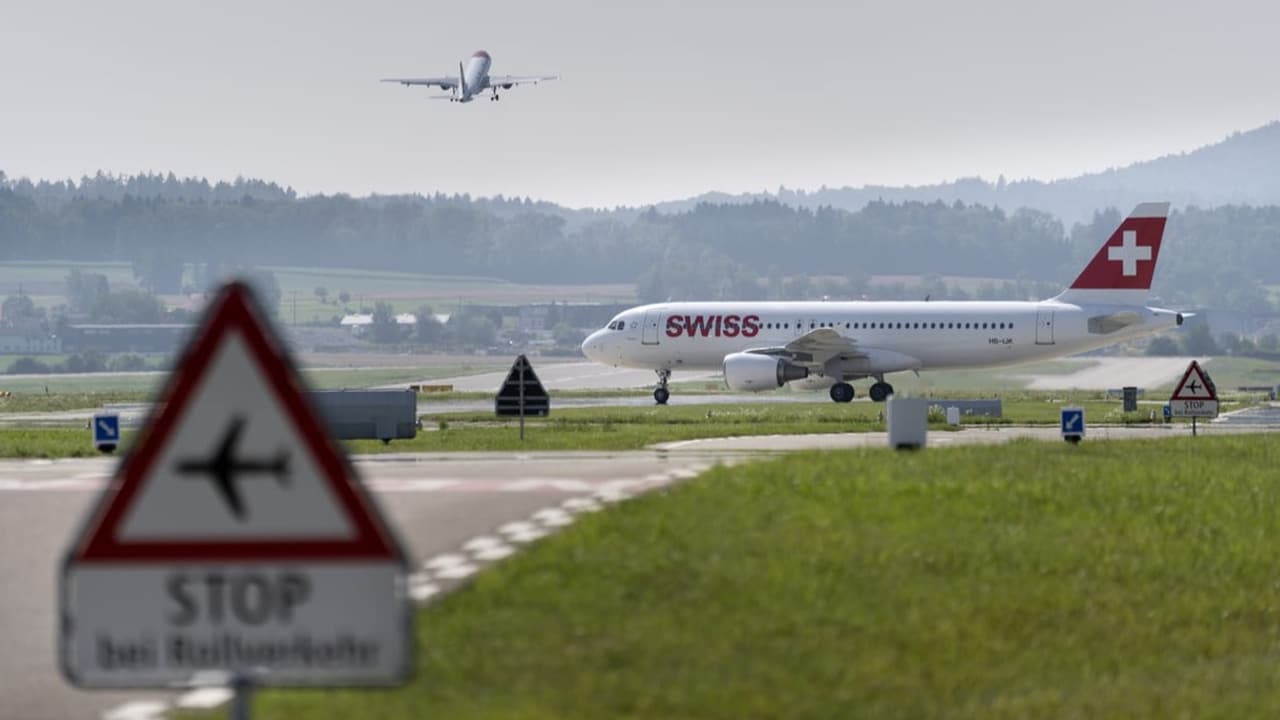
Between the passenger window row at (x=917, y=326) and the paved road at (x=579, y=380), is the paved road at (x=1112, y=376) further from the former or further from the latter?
the paved road at (x=579, y=380)

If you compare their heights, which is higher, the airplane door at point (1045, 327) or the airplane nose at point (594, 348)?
the airplane door at point (1045, 327)

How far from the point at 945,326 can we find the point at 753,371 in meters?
8.08

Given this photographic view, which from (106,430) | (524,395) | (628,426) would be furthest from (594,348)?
(106,430)

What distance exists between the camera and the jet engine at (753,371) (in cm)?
6600

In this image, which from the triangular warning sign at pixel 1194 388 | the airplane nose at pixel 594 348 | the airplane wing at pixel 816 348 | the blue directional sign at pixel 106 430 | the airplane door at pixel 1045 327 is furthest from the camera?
the airplane nose at pixel 594 348

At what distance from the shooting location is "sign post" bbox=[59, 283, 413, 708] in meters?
6.63

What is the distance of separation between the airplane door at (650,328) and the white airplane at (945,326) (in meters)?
0.37

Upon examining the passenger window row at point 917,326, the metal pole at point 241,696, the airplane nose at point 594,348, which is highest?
the metal pole at point 241,696

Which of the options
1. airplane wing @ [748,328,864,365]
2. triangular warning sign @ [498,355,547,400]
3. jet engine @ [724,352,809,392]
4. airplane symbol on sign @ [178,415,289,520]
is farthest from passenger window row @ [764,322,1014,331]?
airplane symbol on sign @ [178,415,289,520]

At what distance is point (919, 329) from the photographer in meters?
69.3

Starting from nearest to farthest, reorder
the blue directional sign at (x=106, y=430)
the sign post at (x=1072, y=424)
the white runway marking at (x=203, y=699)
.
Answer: the white runway marking at (x=203, y=699) → the sign post at (x=1072, y=424) → the blue directional sign at (x=106, y=430)

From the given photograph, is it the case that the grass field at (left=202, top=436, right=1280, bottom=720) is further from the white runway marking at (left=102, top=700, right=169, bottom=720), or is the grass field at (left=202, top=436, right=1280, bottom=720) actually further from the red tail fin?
the red tail fin

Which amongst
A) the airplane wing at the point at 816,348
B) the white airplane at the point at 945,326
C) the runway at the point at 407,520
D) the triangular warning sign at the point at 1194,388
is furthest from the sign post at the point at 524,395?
the white airplane at the point at 945,326

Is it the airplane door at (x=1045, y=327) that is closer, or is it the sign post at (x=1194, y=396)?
the sign post at (x=1194, y=396)
